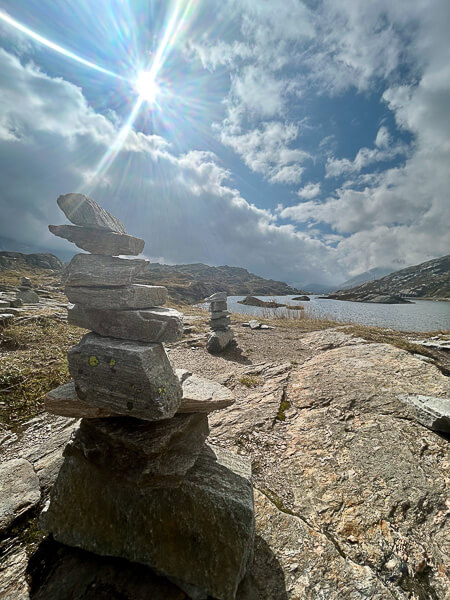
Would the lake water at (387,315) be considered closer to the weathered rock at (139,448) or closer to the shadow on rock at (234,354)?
the shadow on rock at (234,354)

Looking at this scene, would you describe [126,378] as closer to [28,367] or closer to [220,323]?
[28,367]

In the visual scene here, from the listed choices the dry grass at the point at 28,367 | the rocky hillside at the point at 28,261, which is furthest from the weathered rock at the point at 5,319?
the rocky hillside at the point at 28,261

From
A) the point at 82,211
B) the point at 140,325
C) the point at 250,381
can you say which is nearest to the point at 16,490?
the point at 140,325

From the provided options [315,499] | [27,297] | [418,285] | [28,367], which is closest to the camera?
[315,499]

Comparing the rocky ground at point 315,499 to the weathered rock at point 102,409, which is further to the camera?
the weathered rock at point 102,409

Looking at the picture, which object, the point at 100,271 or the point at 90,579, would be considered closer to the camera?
the point at 90,579

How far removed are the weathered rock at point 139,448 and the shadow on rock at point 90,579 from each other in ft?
3.12

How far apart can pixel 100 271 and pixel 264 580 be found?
5136mm

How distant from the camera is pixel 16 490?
13.2 feet

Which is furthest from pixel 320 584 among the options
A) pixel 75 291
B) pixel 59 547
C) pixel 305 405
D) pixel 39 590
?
pixel 75 291

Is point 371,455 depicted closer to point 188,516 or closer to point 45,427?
point 188,516

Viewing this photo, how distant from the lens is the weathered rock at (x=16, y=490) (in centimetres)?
362

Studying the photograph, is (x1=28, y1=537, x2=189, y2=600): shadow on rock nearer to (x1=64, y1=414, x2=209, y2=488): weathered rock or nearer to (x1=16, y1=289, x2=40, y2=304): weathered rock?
(x1=64, y1=414, x2=209, y2=488): weathered rock

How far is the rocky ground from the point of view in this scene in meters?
2.82
